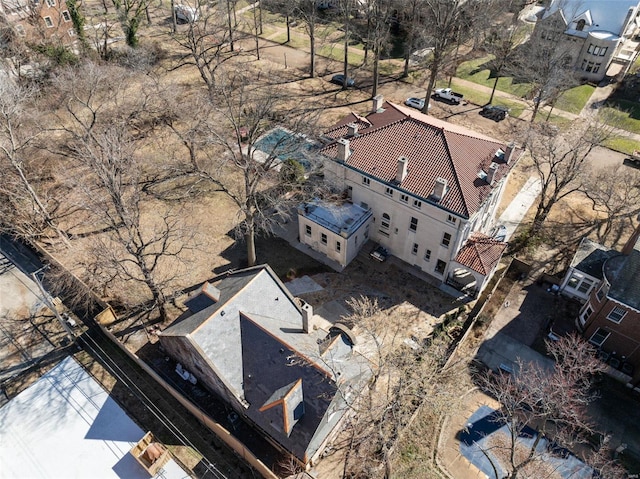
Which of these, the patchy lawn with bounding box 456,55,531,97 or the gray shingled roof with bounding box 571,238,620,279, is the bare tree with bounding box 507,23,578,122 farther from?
the gray shingled roof with bounding box 571,238,620,279

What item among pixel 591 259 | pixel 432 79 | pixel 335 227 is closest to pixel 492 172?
pixel 591 259

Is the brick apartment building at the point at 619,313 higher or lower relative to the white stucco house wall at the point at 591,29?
lower

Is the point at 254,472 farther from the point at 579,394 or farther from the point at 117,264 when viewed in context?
the point at 579,394

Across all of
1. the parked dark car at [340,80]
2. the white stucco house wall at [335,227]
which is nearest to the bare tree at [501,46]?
the parked dark car at [340,80]

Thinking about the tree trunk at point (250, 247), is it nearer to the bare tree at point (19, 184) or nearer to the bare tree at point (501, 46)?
the bare tree at point (19, 184)

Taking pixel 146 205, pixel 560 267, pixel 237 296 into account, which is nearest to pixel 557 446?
pixel 560 267

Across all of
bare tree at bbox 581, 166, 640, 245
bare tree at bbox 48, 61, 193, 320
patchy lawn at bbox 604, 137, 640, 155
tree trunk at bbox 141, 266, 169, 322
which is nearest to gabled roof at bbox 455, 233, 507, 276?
bare tree at bbox 581, 166, 640, 245
